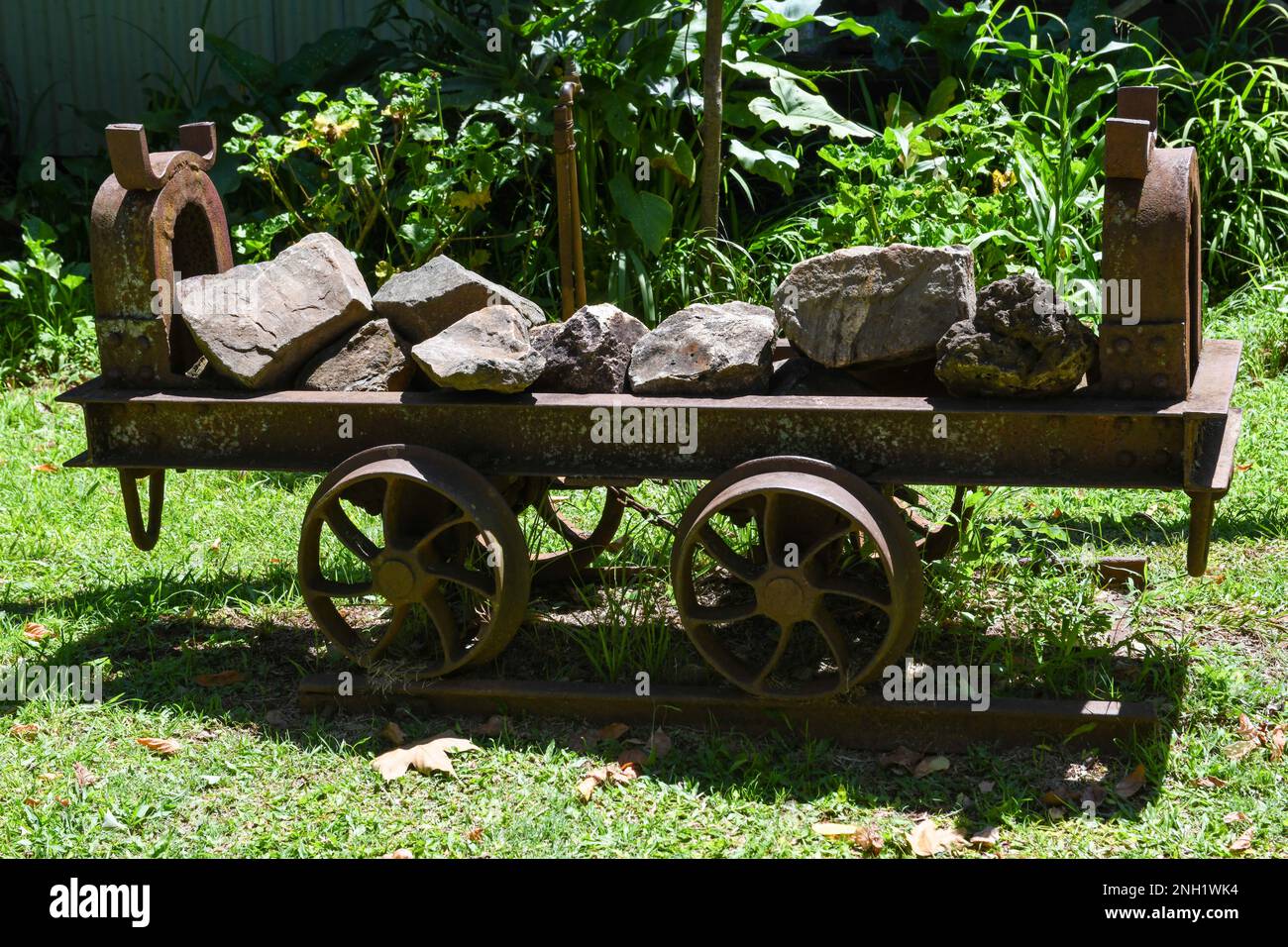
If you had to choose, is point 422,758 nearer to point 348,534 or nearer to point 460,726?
point 460,726

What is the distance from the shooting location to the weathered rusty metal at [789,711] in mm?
3646

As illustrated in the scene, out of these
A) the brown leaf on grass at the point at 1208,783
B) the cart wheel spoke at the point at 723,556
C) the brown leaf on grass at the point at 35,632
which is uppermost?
the cart wheel spoke at the point at 723,556

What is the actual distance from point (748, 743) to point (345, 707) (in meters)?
→ 1.15

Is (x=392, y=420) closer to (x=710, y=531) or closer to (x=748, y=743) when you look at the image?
(x=710, y=531)

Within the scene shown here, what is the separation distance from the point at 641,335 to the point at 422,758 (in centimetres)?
129

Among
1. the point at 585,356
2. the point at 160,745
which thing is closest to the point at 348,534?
the point at 160,745

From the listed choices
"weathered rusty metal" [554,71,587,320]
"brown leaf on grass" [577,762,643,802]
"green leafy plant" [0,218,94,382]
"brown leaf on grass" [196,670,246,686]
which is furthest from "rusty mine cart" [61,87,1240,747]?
"green leafy plant" [0,218,94,382]

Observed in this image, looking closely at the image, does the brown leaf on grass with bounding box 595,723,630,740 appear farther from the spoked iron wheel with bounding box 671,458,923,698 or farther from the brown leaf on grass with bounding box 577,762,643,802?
the spoked iron wheel with bounding box 671,458,923,698

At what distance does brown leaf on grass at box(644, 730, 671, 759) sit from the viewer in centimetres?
373

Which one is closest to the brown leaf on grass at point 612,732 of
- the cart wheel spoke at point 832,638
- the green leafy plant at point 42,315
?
the cart wheel spoke at point 832,638

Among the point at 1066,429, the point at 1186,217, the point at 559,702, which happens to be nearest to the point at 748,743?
the point at 559,702

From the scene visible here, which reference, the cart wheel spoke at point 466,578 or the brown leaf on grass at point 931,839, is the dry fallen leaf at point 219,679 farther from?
the brown leaf on grass at point 931,839

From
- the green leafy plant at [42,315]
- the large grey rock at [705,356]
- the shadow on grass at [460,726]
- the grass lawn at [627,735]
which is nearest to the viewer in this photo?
the grass lawn at [627,735]

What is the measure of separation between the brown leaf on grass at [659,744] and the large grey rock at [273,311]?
4.72 feet
